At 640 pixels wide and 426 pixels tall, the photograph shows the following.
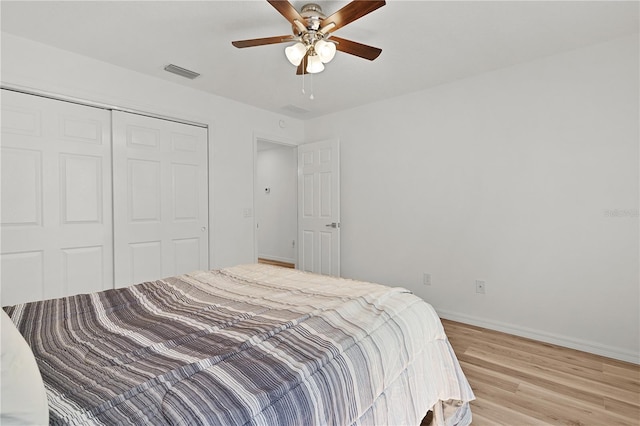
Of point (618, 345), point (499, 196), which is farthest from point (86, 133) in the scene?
point (618, 345)

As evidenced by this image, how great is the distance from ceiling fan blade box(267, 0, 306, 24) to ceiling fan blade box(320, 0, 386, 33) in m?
0.17

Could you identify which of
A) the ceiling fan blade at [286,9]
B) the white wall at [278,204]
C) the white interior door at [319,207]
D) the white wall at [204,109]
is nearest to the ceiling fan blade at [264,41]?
the ceiling fan blade at [286,9]

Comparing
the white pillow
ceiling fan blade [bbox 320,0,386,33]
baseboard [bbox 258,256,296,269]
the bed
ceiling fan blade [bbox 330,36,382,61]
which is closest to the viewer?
the white pillow

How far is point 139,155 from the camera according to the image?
123 inches

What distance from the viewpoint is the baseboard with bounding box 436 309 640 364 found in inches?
97.2

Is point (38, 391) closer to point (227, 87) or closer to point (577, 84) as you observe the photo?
point (227, 87)

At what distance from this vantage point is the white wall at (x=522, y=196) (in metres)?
2.50

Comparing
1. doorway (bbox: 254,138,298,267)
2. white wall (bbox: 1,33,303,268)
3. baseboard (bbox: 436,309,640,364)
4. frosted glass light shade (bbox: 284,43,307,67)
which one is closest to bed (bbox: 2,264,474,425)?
frosted glass light shade (bbox: 284,43,307,67)

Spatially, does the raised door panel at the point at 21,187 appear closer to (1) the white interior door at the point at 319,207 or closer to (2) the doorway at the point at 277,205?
(1) the white interior door at the point at 319,207

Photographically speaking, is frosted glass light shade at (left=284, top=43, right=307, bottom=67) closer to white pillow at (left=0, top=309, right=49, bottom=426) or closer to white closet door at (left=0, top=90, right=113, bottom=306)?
white pillow at (left=0, top=309, right=49, bottom=426)

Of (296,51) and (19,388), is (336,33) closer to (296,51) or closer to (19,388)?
Answer: (296,51)

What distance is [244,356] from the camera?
1.02 m

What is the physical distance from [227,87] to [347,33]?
1617 millimetres

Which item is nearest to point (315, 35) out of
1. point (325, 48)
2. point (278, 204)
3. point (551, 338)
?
point (325, 48)
